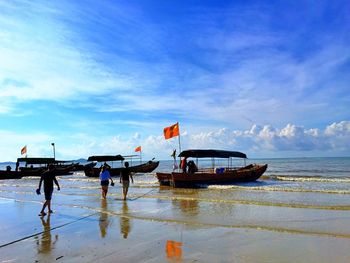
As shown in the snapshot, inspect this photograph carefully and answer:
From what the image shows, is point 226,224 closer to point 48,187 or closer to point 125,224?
point 125,224

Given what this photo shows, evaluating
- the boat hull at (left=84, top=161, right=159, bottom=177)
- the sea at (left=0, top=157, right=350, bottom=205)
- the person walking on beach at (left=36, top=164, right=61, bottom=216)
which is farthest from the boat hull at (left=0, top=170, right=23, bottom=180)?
the person walking on beach at (left=36, top=164, right=61, bottom=216)

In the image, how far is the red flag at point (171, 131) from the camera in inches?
878

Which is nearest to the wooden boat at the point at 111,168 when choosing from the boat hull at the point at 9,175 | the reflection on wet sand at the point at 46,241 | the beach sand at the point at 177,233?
the boat hull at the point at 9,175

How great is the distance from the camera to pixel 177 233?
28.8 feet

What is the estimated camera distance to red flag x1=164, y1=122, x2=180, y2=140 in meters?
22.3

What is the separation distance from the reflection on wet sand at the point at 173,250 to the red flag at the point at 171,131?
14.6 metres

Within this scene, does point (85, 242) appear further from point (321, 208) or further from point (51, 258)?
point (321, 208)

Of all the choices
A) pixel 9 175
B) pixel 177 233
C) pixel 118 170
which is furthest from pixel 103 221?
pixel 9 175

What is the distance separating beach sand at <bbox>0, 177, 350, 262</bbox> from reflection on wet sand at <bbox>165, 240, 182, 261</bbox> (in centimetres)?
2

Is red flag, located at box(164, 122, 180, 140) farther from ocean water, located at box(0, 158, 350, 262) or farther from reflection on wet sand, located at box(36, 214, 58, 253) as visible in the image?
reflection on wet sand, located at box(36, 214, 58, 253)

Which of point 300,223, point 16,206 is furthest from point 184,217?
point 16,206

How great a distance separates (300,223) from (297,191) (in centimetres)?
1044

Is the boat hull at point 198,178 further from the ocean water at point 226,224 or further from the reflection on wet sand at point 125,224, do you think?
the reflection on wet sand at point 125,224

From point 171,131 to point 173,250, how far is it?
617 inches
